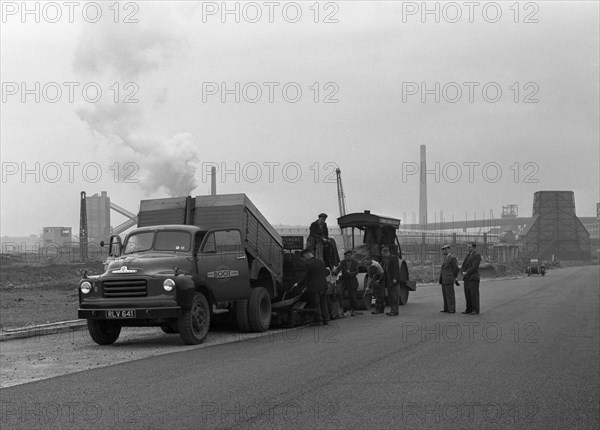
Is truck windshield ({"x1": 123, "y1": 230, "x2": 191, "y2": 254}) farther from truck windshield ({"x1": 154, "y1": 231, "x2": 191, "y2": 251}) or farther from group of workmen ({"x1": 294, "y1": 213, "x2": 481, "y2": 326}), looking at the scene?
group of workmen ({"x1": 294, "y1": 213, "x2": 481, "y2": 326})

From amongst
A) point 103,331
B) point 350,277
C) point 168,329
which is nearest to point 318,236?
point 350,277

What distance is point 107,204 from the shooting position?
3187 inches

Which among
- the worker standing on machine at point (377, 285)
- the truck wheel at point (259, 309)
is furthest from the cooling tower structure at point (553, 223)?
the truck wheel at point (259, 309)

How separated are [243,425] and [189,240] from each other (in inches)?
308

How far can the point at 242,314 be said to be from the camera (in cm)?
A: 1476

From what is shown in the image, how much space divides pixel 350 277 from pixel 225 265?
628cm

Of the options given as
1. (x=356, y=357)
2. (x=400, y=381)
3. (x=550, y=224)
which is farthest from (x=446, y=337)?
(x=550, y=224)

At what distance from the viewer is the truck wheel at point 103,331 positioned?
13094mm

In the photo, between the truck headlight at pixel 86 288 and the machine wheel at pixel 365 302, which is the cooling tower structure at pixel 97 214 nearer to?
the machine wheel at pixel 365 302

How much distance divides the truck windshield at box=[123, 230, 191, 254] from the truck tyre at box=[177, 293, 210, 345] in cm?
113

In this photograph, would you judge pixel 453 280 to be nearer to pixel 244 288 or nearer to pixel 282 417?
pixel 244 288

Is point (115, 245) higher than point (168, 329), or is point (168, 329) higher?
point (115, 245)

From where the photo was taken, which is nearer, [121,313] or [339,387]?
[339,387]

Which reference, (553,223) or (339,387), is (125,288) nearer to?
(339,387)
